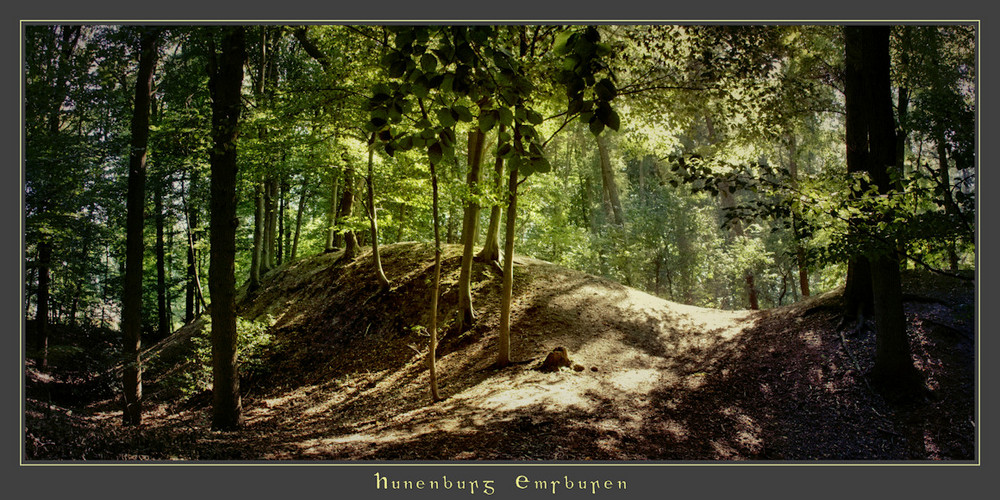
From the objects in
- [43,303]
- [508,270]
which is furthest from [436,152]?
[43,303]

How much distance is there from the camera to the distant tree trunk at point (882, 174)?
4535mm

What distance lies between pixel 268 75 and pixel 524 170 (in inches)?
592

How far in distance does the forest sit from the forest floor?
4 centimetres

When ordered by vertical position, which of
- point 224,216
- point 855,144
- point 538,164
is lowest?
point 538,164

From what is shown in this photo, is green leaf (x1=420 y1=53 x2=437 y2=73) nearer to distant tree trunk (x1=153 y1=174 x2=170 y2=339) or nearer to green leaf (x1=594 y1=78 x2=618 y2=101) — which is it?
green leaf (x1=594 y1=78 x2=618 y2=101)

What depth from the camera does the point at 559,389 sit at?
568 cm

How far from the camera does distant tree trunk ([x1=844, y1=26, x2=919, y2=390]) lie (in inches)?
179

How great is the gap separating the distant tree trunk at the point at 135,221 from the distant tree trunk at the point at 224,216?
4.36 feet

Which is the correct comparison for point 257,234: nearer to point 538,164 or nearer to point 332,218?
point 332,218

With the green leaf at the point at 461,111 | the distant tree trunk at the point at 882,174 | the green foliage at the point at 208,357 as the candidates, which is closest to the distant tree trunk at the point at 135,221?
the green foliage at the point at 208,357

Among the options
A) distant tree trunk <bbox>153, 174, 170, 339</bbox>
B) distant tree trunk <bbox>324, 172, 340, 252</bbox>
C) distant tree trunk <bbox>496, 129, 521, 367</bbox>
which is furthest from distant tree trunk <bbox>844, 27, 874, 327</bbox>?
distant tree trunk <bbox>153, 174, 170, 339</bbox>

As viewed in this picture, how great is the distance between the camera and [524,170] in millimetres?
1788

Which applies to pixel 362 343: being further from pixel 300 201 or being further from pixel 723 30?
pixel 300 201

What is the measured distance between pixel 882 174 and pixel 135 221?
7.77m
